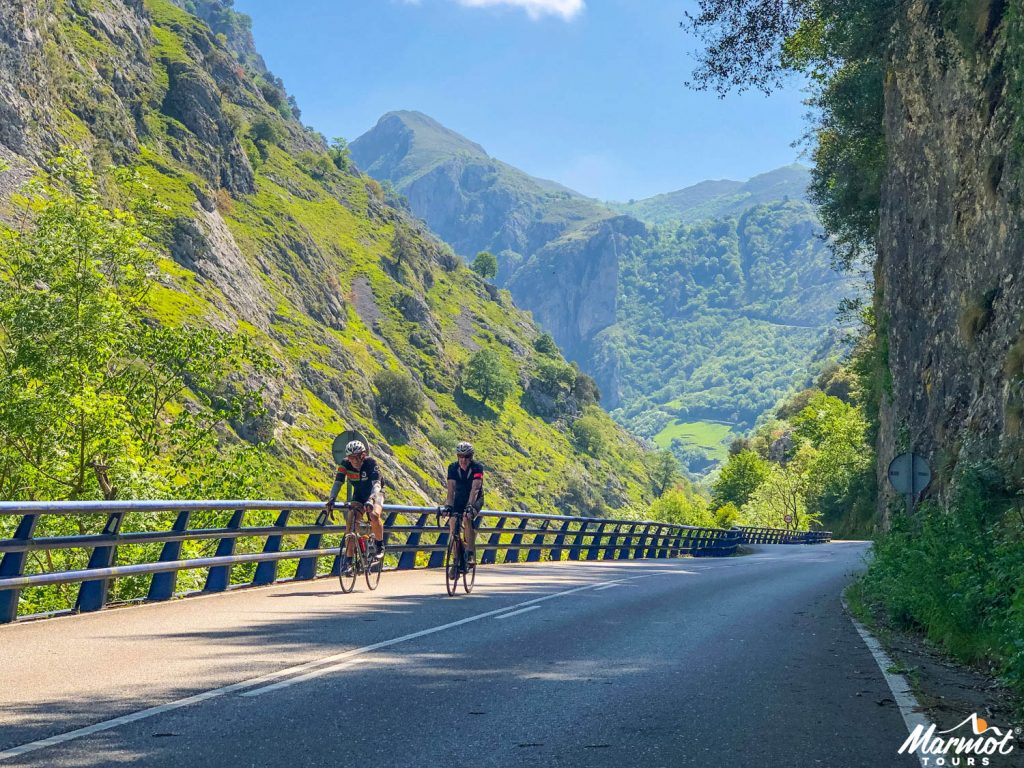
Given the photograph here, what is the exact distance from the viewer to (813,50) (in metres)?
Answer: 30.4

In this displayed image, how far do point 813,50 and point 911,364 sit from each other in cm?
1017

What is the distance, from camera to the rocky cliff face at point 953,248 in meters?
17.8

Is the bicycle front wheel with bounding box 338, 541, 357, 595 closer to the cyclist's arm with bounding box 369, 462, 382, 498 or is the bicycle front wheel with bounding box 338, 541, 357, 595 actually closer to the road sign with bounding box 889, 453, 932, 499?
the cyclist's arm with bounding box 369, 462, 382, 498

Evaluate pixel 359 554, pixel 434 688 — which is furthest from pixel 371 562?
pixel 434 688

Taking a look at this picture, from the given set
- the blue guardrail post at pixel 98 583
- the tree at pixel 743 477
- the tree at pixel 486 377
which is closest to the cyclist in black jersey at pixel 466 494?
the blue guardrail post at pixel 98 583

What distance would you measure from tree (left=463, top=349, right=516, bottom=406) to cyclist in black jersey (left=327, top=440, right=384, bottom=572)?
15467 cm

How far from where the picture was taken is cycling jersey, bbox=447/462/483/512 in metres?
14.9

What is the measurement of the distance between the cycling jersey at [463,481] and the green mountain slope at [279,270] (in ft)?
223

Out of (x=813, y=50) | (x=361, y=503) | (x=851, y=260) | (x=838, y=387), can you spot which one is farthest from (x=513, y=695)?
(x=838, y=387)

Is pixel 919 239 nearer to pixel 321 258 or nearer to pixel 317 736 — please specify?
pixel 317 736

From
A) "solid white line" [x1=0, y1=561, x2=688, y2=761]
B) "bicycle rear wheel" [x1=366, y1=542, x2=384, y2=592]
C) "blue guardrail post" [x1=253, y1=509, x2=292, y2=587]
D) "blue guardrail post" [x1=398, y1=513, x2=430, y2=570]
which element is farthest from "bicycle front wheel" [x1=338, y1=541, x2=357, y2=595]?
"blue guardrail post" [x1=398, y1=513, x2=430, y2=570]

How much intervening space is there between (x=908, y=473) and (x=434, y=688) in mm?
13743

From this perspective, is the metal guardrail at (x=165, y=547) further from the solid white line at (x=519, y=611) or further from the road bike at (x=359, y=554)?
the solid white line at (x=519, y=611)

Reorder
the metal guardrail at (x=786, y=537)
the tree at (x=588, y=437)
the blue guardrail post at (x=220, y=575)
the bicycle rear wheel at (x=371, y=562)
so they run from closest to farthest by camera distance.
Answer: the blue guardrail post at (x=220, y=575)
the bicycle rear wheel at (x=371, y=562)
the metal guardrail at (x=786, y=537)
the tree at (x=588, y=437)
